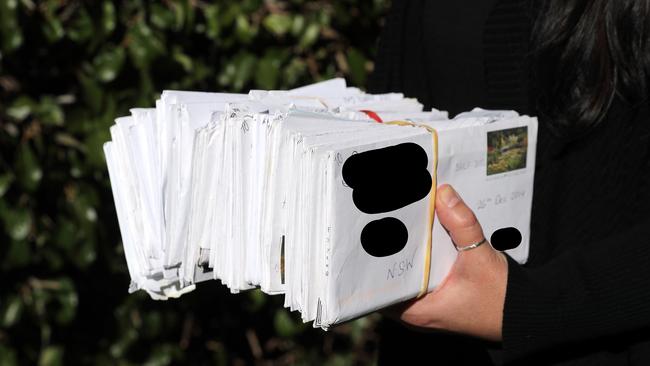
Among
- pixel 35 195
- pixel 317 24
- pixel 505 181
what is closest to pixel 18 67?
pixel 35 195

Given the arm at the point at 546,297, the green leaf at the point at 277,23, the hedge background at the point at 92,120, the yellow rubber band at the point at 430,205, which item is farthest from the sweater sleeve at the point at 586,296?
the green leaf at the point at 277,23

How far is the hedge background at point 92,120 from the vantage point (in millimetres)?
2102

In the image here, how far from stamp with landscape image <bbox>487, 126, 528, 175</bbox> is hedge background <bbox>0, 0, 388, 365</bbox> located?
1189 millimetres

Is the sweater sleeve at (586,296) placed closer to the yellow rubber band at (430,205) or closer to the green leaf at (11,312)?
the yellow rubber band at (430,205)

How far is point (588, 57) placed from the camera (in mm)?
1272

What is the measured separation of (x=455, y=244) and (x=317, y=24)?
1.46m

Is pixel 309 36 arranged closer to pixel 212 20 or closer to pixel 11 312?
pixel 212 20

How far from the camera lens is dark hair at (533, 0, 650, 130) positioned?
4.02 ft

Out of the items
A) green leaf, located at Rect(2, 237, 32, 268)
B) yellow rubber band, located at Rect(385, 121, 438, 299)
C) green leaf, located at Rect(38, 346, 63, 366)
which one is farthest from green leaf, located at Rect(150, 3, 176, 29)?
yellow rubber band, located at Rect(385, 121, 438, 299)

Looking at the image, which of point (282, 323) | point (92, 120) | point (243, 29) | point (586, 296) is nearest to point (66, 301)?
Answer: point (92, 120)

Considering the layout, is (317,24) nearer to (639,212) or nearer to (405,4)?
(405,4)

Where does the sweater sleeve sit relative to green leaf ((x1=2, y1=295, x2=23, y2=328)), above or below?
above

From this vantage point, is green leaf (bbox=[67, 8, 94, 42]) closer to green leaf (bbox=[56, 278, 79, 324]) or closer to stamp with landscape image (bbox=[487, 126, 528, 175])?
green leaf (bbox=[56, 278, 79, 324])

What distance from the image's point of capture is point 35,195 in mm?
2170
